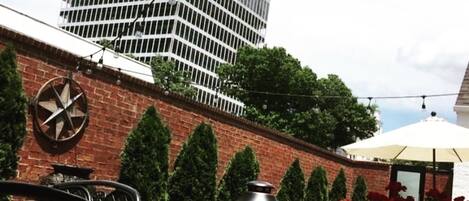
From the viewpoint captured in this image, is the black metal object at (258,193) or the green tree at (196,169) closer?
the black metal object at (258,193)

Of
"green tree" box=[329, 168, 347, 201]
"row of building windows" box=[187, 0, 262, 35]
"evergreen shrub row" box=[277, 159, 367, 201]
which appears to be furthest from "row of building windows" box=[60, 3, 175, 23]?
"green tree" box=[329, 168, 347, 201]

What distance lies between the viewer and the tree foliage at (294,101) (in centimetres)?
3431

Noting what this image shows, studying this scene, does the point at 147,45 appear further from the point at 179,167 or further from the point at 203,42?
the point at 179,167

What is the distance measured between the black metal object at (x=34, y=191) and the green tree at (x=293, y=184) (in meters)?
9.94

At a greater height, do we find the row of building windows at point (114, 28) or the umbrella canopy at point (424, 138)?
the row of building windows at point (114, 28)

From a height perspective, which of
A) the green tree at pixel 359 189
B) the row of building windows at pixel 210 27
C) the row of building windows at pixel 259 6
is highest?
the row of building windows at pixel 259 6

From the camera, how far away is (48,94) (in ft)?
21.1

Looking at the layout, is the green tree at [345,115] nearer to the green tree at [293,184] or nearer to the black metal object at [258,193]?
the green tree at [293,184]

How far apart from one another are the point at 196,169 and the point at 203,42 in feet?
202

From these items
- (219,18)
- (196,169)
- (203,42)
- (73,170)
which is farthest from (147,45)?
(73,170)

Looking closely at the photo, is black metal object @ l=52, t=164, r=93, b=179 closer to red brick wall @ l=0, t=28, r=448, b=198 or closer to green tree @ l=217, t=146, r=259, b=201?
red brick wall @ l=0, t=28, r=448, b=198

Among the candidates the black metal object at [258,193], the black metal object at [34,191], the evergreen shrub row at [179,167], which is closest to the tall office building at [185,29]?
the evergreen shrub row at [179,167]

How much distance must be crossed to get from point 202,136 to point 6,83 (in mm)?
3669

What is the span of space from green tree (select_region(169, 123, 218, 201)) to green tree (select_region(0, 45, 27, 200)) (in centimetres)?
294
